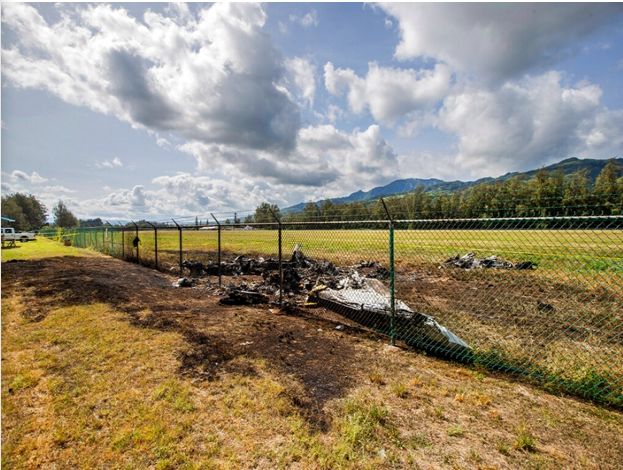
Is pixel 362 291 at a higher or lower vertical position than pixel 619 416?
higher

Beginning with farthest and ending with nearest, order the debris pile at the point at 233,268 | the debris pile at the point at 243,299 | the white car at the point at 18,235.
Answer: the white car at the point at 18,235 < the debris pile at the point at 233,268 < the debris pile at the point at 243,299

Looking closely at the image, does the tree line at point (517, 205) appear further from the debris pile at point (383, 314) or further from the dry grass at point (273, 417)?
the dry grass at point (273, 417)

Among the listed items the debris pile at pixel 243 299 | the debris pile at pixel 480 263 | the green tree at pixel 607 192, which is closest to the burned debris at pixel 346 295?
the debris pile at pixel 243 299

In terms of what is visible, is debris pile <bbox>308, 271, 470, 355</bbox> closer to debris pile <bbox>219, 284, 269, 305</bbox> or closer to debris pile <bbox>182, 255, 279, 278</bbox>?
debris pile <bbox>219, 284, 269, 305</bbox>

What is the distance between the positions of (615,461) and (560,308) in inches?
218

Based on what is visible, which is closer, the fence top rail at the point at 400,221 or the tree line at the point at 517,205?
the fence top rail at the point at 400,221

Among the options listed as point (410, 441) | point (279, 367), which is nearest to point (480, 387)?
point (410, 441)

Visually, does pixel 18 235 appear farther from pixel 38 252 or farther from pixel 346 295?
pixel 346 295

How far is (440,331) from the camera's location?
4707mm

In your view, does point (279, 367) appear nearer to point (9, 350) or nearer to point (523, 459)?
point (523, 459)

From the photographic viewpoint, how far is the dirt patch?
3945mm

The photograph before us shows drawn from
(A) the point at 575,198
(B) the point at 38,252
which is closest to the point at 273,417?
(A) the point at 575,198

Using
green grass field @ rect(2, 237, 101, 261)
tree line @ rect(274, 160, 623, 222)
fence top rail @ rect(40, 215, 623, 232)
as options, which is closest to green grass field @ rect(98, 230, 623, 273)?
fence top rail @ rect(40, 215, 623, 232)

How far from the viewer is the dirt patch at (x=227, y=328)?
3945 millimetres
